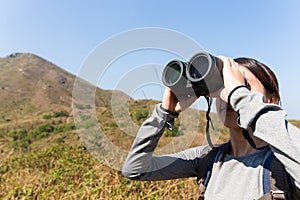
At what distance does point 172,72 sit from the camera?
1127 mm

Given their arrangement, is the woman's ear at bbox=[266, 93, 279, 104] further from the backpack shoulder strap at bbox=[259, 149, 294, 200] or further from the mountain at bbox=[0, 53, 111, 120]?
the mountain at bbox=[0, 53, 111, 120]

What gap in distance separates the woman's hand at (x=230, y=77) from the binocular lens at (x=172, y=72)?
17cm

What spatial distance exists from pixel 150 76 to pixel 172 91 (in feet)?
0.58

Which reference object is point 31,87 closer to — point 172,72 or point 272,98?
point 172,72

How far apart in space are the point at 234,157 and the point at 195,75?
0.30 m

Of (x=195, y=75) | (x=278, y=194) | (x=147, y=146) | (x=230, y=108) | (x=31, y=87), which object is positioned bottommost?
(x=278, y=194)

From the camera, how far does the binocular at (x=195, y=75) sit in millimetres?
976

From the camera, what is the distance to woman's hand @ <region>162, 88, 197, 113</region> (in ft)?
3.76

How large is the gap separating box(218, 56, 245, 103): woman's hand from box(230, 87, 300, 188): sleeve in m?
0.04

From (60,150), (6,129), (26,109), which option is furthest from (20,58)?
(60,150)

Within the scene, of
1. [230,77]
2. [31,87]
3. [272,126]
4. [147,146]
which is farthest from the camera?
[31,87]

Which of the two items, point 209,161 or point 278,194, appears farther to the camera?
point 209,161

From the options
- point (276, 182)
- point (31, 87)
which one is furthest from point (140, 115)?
point (31, 87)

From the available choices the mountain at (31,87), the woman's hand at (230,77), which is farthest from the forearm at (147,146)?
the mountain at (31,87)
